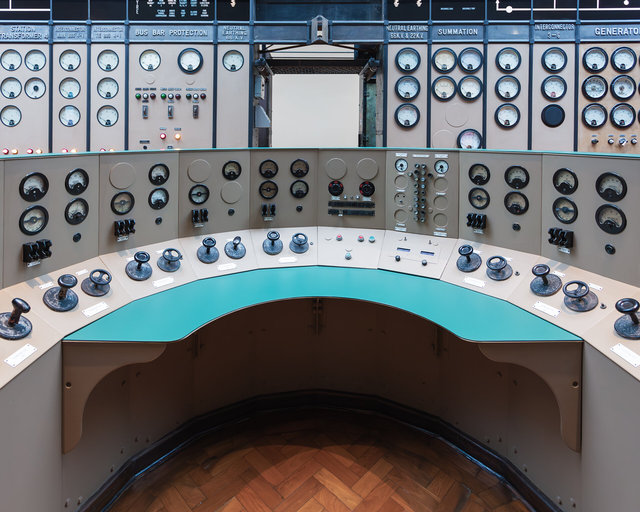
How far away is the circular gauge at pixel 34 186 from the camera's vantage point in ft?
5.27

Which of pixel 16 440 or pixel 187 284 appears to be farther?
pixel 187 284

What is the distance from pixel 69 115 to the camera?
5402 mm

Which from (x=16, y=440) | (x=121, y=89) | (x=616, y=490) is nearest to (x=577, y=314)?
(x=616, y=490)

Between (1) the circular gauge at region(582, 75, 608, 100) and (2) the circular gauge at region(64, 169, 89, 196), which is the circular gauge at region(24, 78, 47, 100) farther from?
(1) the circular gauge at region(582, 75, 608, 100)

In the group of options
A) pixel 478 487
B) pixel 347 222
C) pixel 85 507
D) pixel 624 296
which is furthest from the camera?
pixel 347 222

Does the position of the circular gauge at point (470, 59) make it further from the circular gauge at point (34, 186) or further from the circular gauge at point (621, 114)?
the circular gauge at point (34, 186)

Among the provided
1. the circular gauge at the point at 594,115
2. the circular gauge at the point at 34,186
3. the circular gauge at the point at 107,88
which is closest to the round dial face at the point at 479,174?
the circular gauge at the point at 34,186

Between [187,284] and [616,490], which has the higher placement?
[187,284]

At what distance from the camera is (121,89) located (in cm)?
525

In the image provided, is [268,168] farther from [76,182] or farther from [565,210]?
[565,210]

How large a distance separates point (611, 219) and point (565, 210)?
0.22 m

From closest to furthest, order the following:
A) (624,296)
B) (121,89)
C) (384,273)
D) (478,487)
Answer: (624,296), (478,487), (384,273), (121,89)

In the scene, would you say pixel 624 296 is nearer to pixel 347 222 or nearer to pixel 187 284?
pixel 347 222

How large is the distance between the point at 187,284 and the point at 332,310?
0.92m
